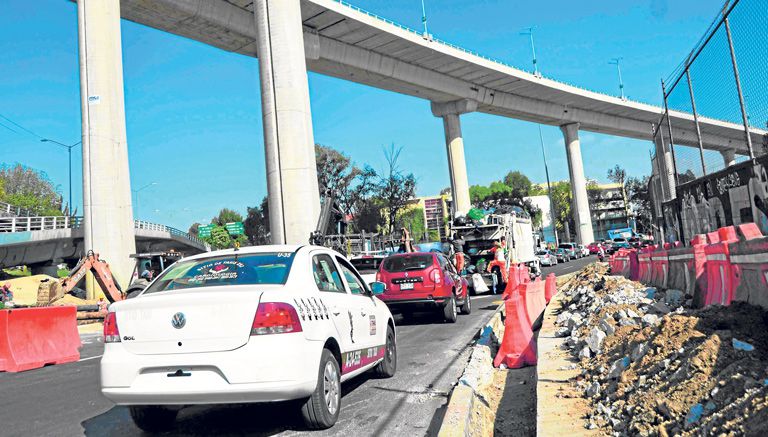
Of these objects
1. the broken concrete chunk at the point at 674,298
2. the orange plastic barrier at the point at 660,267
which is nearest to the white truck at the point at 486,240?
the orange plastic barrier at the point at 660,267

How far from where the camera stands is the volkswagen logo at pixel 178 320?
4.45 m

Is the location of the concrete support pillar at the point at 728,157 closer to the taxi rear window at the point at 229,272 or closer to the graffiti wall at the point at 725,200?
the graffiti wall at the point at 725,200

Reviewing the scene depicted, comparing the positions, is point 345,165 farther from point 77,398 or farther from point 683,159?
point 77,398

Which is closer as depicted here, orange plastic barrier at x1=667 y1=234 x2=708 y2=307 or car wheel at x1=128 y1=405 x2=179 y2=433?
car wheel at x1=128 y1=405 x2=179 y2=433

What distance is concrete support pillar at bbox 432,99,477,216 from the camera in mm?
52969

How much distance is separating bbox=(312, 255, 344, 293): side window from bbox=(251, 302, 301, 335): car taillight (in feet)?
2.65

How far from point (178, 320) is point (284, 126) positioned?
2457 centimetres

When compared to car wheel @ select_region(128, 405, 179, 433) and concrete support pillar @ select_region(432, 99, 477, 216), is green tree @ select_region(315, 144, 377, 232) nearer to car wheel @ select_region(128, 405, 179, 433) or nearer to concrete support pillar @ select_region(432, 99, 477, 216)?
concrete support pillar @ select_region(432, 99, 477, 216)

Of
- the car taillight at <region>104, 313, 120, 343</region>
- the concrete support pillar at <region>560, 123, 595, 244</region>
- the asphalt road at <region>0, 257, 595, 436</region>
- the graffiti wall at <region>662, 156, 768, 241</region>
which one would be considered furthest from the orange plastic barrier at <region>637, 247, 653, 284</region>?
the concrete support pillar at <region>560, 123, 595, 244</region>

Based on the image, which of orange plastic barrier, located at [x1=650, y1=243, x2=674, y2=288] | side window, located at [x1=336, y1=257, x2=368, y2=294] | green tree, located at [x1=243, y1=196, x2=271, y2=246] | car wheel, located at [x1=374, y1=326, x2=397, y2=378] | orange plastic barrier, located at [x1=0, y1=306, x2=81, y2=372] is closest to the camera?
side window, located at [x1=336, y1=257, x2=368, y2=294]

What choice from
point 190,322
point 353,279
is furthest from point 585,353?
point 190,322

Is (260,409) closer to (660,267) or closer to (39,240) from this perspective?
(660,267)

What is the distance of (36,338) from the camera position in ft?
36.7

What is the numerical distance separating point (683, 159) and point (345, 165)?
51.4m
